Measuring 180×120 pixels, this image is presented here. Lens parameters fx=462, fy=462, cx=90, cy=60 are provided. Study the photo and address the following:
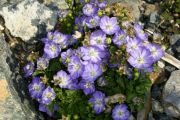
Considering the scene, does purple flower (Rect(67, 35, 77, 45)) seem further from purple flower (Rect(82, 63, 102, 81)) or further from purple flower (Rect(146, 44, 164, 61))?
purple flower (Rect(146, 44, 164, 61))

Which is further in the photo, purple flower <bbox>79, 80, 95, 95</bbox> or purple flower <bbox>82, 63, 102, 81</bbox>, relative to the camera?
purple flower <bbox>79, 80, 95, 95</bbox>

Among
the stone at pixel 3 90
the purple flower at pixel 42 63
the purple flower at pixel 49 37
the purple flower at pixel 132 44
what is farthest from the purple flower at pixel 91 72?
the stone at pixel 3 90

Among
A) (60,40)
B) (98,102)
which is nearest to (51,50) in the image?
(60,40)

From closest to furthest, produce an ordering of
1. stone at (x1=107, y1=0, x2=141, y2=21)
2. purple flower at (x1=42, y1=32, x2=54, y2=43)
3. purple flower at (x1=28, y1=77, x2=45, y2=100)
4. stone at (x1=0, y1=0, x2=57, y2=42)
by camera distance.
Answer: purple flower at (x1=28, y1=77, x2=45, y2=100), purple flower at (x1=42, y1=32, x2=54, y2=43), stone at (x1=0, y1=0, x2=57, y2=42), stone at (x1=107, y1=0, x2=141, y2=21)

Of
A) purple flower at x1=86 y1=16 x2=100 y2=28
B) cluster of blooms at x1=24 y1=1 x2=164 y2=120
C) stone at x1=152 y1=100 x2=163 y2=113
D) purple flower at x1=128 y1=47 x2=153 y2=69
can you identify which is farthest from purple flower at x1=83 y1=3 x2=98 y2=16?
stone at x1=152 y1=100 x2=163 y2=113

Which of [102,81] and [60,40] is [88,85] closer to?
[102,81]
